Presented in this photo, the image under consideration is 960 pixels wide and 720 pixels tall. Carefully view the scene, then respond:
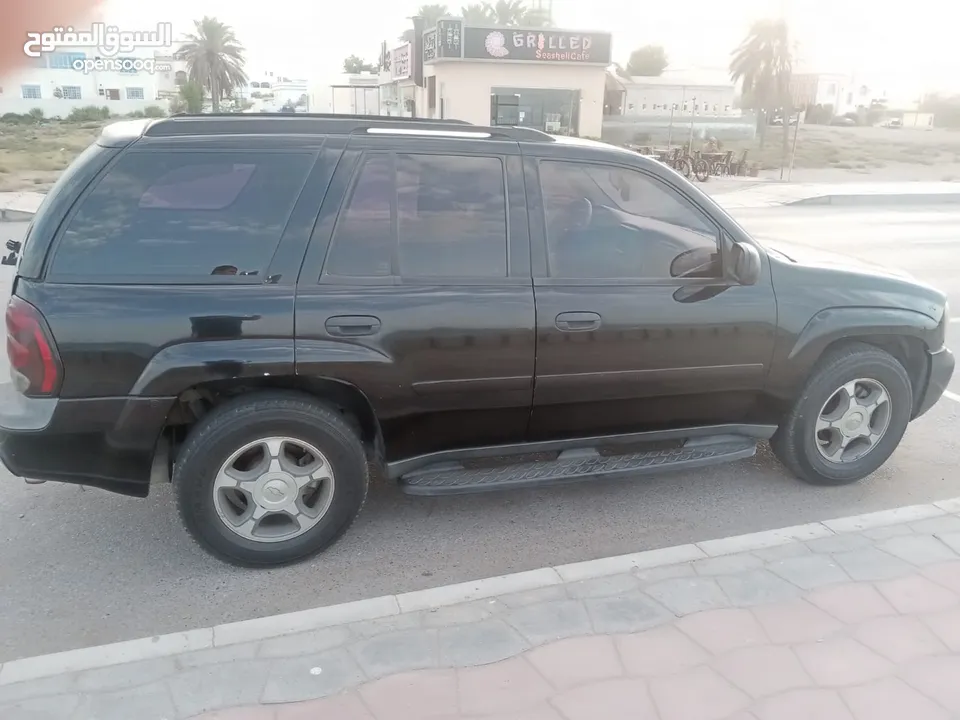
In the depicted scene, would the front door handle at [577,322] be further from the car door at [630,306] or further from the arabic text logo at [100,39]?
the arabic text logo at [100,39]

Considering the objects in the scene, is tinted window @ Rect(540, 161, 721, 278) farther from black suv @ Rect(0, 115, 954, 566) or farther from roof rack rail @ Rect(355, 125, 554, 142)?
roof rack rail @ Rect(355, 125, 554, 142)

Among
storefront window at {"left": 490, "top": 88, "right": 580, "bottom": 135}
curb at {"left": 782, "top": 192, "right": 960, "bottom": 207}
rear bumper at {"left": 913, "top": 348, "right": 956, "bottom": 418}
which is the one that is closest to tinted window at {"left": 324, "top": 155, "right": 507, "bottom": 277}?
rear bumper at {"left": 913, "top": 348, "right": 956, "bottom": 418}

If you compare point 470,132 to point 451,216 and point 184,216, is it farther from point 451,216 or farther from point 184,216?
point 184,216

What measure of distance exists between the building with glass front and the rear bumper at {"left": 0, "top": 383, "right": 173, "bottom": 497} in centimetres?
3059

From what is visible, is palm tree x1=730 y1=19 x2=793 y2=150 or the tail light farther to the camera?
palm tree x1=730 y1=19 x2=793 y2=150

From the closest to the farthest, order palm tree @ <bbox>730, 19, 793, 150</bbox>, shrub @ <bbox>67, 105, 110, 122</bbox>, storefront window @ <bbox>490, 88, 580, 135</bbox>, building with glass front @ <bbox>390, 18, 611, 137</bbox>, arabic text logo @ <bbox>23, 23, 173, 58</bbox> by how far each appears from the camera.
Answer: building with glass front @ <bbox>390, 18, 611, 137</bbox>, storefront window @ <bbox>490, 88, 580, 135</bbox>, palm tree @ <bbox>730, 19, 793, 150</bbox>, arabic text logo @ <bbox>23, 23, 173, 58</bbox>, shrub @ <bbox>67, 105, 110, 122</bbox>

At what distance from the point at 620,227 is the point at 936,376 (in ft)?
6.71

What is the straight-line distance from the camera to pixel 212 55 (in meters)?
63.9

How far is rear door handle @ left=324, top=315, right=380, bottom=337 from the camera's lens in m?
3.22

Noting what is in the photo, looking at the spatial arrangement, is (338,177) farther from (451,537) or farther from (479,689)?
(479,689)

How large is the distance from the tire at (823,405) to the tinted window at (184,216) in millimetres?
2708

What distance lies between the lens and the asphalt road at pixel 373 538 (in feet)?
10.3

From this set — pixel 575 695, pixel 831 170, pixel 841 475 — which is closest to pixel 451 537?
pixel 575 695

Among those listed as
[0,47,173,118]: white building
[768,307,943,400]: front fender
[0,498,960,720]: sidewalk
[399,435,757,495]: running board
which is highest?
[0,47,173,118]: white building
